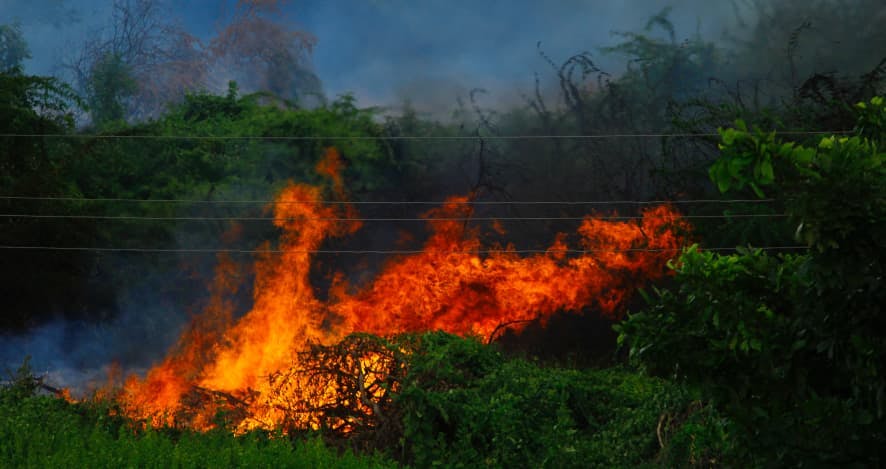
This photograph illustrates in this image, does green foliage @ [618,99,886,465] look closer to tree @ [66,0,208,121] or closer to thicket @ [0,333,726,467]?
thicket @ [0,333,726,467]

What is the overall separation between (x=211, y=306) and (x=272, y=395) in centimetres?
759

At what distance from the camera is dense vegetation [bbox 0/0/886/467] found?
7.69 meters

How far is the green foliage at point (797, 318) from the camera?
22.8ft

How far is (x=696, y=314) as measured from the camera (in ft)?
27.3

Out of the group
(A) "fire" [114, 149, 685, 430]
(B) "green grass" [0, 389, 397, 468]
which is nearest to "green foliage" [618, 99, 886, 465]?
(B) "green grass" [0, 389, 397, 468]

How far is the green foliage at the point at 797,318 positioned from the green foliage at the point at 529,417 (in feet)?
18.9

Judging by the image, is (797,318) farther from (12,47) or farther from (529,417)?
(12,47)

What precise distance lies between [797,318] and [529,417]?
798cm

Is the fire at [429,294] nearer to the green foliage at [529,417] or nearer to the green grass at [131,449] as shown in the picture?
the green foliage at [529,417]

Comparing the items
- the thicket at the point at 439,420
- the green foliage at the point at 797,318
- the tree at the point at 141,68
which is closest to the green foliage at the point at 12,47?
A: the tree at the point at 141,68

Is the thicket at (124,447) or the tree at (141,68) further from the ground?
the tree at (141,68)

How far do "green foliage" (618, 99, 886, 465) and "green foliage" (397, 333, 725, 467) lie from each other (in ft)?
18.9

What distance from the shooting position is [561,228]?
77.6 feet

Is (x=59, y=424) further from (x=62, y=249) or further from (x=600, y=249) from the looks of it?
(x=600, y=249)
